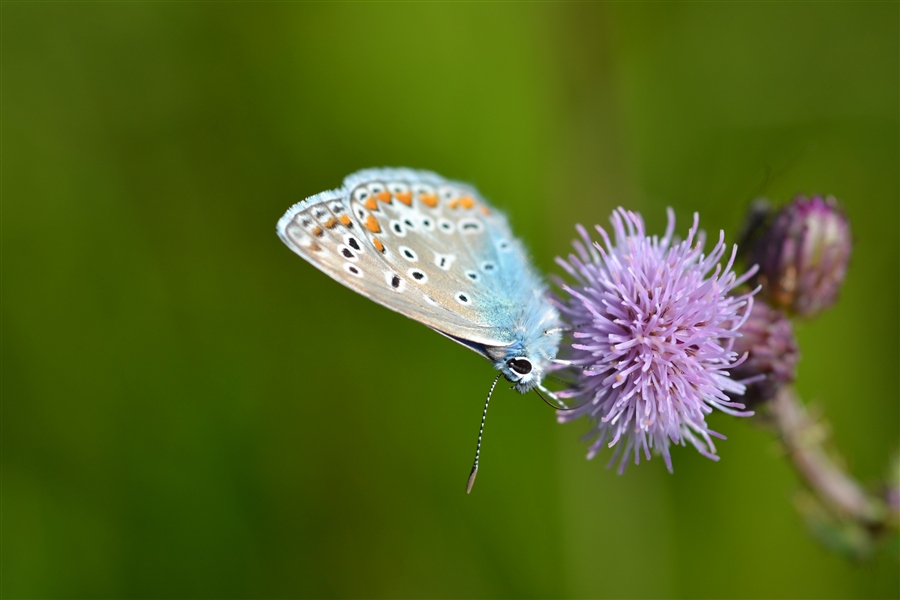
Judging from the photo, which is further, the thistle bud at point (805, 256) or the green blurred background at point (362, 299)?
the green blurred background at point (362, 299)

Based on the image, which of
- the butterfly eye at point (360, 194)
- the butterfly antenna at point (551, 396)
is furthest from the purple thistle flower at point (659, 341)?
the butterfly eye at point (360, 194)

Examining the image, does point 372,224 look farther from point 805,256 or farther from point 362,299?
point 805,256

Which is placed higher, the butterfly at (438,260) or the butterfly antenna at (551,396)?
the butterfly at (438,260)

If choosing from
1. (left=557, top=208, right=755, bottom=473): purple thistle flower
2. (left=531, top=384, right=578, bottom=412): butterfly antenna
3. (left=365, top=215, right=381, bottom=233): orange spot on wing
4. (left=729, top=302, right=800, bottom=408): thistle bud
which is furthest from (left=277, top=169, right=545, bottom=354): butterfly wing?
(left=729, top=302, right=800, bottom=408): thistle bud

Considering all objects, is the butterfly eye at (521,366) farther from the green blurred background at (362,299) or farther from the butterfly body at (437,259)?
the green blurred background at (362,299)

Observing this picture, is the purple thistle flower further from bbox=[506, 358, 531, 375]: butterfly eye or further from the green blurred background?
the green blurred background

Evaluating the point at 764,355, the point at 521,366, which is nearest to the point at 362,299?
the point at 521,366

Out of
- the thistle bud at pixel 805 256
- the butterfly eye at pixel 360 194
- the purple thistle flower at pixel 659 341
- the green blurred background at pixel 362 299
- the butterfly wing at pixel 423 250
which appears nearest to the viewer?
the purple thistle flower at pixel 659 341

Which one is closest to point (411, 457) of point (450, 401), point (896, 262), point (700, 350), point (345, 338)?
point (450, 401)
